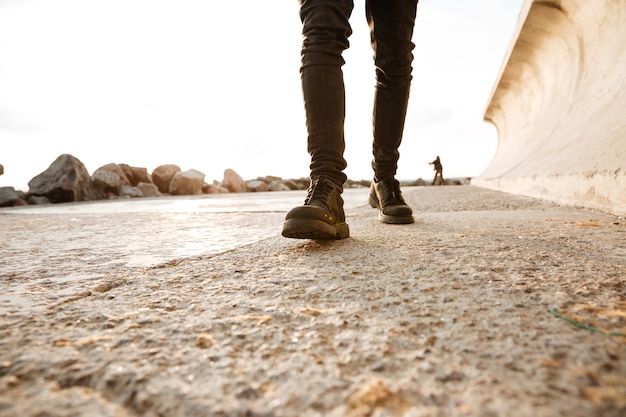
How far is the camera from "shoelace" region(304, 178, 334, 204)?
1.25 meters

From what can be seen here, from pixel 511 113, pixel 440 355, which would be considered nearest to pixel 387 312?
pixel 440 355

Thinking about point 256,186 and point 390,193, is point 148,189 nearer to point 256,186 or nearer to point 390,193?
point 256,186

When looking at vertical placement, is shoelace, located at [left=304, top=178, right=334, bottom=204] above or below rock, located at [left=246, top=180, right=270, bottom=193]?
below

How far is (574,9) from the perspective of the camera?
10.9ft

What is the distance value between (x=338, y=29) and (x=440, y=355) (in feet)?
3.81

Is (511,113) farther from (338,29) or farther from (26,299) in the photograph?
(26,299)

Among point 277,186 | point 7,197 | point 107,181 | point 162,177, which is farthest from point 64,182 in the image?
point 277,186

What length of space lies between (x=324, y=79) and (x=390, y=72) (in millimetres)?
557

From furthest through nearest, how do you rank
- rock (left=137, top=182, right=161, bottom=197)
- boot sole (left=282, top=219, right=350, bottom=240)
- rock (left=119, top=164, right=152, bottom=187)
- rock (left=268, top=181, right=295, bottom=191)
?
rock (left=268, top=181, right=295, bottom=191) < rock (left=119, top=164, right=152, bottom=187) < rock (left=137, top=182, right=161, bottom=197) < boot sole (left=282, top=219, right=350, bottom=240)

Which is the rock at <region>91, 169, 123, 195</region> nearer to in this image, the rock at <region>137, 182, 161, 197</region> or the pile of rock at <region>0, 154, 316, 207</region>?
the pile of rock at <region>0, 154, 316, 207</region>

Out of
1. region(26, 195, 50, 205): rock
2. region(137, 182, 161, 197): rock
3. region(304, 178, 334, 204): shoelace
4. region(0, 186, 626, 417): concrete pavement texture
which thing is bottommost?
region(0, 186, 626, 417): concrete pavement texture

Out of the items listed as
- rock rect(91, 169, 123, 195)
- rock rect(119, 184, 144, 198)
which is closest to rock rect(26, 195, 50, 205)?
rock rect(91, 169, 123, 195)

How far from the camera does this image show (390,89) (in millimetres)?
1747

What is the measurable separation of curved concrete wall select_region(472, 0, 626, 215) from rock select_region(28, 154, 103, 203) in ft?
23.9
